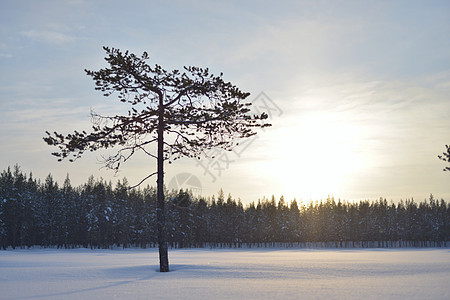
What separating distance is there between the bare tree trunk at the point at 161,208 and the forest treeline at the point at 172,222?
4465 centimetres

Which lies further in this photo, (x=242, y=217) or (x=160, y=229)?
(x=242, y=217)

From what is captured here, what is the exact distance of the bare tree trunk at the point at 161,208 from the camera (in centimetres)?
2672

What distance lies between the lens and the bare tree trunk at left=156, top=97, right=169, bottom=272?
87.7ft

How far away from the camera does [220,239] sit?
145m

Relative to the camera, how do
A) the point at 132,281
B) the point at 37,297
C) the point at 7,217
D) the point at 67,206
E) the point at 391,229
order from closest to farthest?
the point at 37,297 < the point at 132,281 < the point at 7,217 < the point at 67,206 < the point at 391,229

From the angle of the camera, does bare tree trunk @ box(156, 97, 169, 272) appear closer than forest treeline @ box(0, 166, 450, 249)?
Yes

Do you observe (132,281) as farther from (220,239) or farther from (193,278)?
(220,239)

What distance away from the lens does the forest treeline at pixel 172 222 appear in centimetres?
10662

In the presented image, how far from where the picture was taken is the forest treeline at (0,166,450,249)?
10662 cm

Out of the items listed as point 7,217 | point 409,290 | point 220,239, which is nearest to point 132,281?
point 409,290

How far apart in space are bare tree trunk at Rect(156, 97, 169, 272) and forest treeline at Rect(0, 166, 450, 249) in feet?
146

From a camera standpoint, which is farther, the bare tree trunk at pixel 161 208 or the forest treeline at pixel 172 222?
the forest treeline at pixel 172 222

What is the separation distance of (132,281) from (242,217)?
13096 centimetres

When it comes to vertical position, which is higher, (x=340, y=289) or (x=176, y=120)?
(x=176, y=120)
